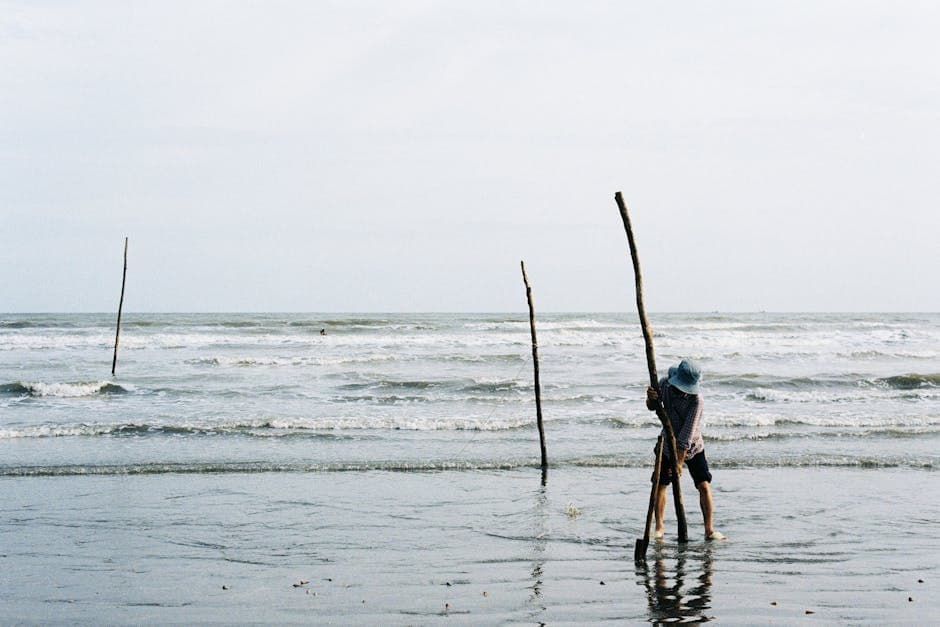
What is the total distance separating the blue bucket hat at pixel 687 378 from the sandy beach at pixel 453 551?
1.34 metres

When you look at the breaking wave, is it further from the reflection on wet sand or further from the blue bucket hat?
the blue bucket hat

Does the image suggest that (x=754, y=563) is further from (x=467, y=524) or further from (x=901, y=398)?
(x=901, y=398)

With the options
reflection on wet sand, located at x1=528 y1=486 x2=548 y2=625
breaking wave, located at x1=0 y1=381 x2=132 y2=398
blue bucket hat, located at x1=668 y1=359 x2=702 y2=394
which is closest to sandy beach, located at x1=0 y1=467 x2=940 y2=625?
reflection on wet sand, located at x1=528 y1=486 x2=548 y2=625

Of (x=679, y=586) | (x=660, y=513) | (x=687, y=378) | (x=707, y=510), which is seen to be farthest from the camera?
(x=707, y=510)

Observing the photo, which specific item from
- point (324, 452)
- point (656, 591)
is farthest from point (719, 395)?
point (656, 591)

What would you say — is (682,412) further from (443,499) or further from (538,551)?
(443,499)

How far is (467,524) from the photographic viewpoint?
29.7 ft

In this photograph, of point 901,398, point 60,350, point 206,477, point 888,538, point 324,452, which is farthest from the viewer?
point 60,350

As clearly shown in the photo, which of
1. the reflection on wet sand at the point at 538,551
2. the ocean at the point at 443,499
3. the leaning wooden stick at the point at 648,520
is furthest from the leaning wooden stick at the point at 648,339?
the reflection on wet sand at the point at 538,551

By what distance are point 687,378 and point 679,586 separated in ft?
5.76

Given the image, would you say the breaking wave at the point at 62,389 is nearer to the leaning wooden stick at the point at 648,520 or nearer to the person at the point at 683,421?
the person at the point at 683,421

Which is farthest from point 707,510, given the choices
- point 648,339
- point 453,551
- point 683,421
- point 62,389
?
point 62,389

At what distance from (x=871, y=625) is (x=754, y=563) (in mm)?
1675

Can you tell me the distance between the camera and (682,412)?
25.9 ft
